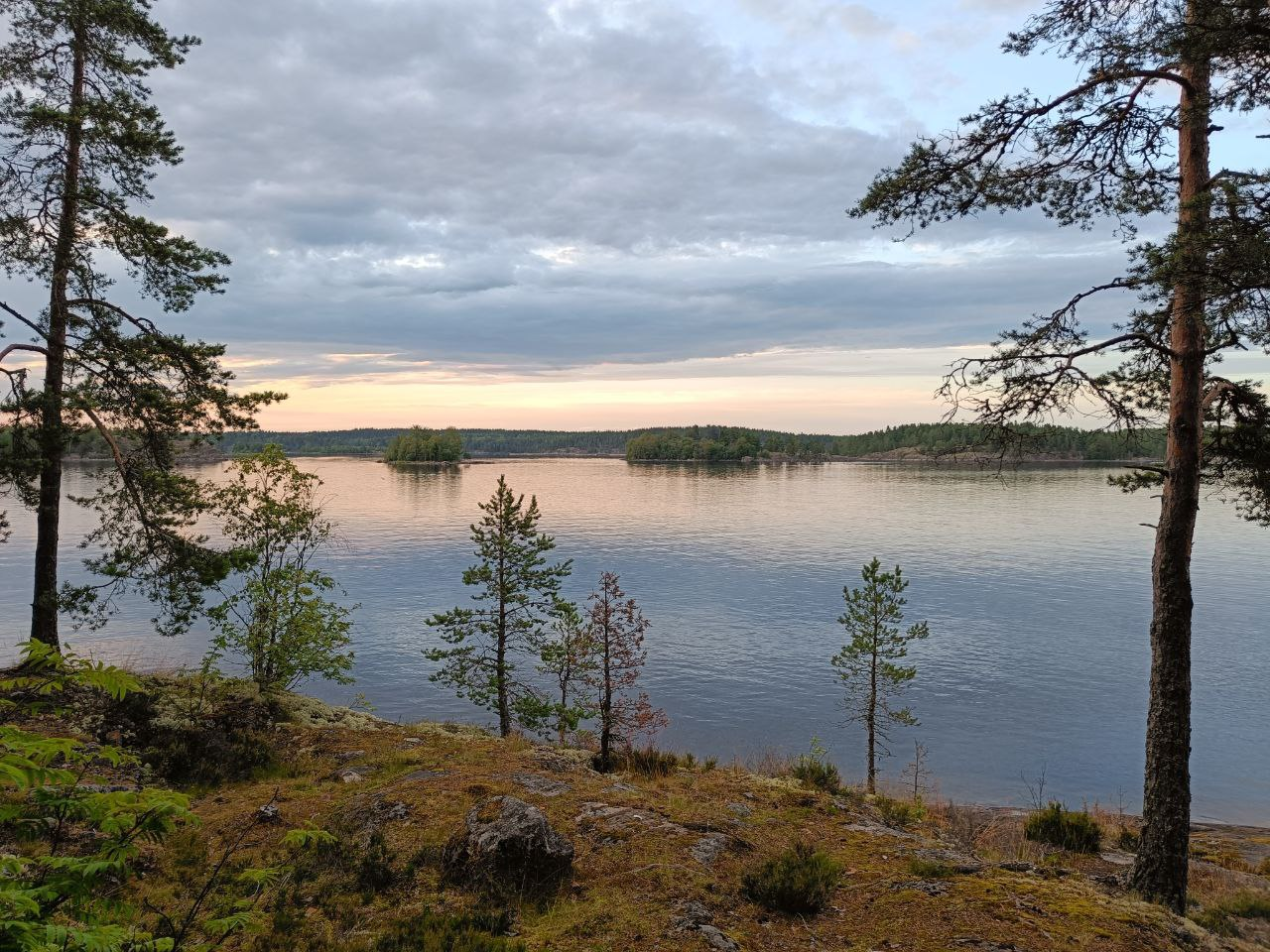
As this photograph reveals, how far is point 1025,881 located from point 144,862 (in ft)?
32.4

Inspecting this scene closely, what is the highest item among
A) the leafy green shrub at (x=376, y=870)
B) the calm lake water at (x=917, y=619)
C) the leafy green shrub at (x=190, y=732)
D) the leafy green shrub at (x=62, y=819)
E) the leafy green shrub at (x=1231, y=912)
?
the leafy green shrub at (x=62, y=819)

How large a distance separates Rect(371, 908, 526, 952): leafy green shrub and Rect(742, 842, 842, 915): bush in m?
2.48

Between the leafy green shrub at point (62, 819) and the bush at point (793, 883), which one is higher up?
the leafy green shrub at point (62, 819)

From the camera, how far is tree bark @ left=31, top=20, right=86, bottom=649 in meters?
13.9

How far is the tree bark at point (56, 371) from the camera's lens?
13.9 meters

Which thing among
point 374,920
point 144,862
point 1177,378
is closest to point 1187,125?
point 1177,378

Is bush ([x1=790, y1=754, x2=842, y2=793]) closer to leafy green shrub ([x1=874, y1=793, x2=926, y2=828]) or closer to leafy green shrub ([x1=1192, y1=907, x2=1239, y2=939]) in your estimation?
leafy green shrub ([x1=874, y1=793, x2=926, y2=828])

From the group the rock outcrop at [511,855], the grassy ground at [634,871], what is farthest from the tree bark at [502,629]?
the rock outcrop at [511,855]

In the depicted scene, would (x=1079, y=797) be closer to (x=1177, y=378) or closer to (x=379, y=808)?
(x=1177, y=378)

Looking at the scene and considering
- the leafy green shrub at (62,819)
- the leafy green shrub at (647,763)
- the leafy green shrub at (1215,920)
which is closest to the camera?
the leafy green shrub at (62,819)

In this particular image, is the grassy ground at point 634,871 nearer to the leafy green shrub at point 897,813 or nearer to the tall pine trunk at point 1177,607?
the leafy green shrub at point 897,813

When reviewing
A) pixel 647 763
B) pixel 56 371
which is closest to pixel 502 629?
pixel 647 763

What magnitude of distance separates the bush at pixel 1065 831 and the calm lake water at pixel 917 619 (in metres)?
14.2

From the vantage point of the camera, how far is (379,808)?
9.67m
